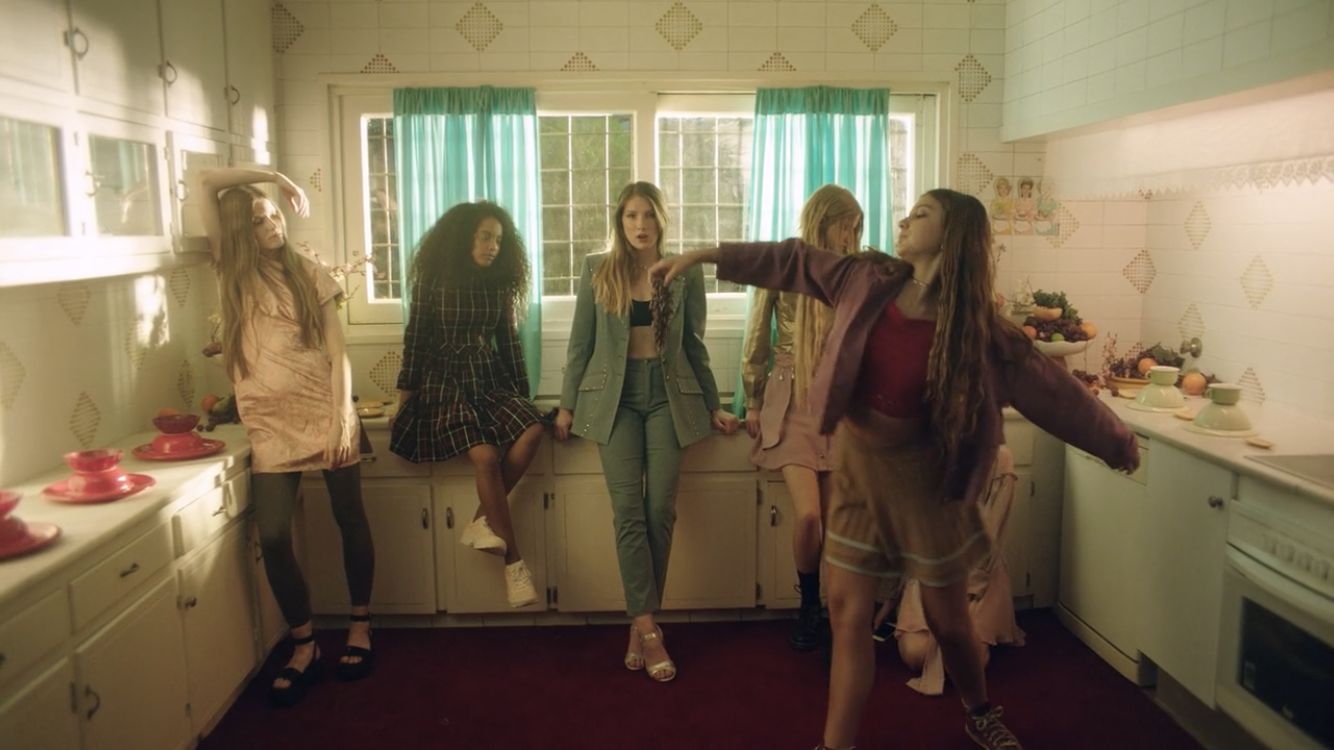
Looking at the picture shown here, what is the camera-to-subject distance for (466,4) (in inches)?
143

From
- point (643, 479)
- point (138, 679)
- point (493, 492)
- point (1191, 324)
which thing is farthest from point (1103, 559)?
point (138, 679)

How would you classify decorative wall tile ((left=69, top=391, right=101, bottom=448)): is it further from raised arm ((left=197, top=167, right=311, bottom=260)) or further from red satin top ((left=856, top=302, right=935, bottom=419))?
red satin top ((left=856, top=302, right=935, bottom=419))

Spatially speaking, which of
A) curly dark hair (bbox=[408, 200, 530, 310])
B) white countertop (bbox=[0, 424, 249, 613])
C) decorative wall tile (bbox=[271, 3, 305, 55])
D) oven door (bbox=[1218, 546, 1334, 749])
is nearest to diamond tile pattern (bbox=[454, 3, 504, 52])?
decorative wall tile (bbox=[271, 3, 305, 55])

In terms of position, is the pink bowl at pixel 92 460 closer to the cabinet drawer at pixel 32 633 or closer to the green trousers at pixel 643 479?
the cabinet drawer at pixel 32 633

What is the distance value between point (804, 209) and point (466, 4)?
59.9 inches

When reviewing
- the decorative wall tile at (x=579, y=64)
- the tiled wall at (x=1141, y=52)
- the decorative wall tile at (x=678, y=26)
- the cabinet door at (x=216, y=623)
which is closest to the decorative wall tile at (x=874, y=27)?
the tiled wall at (x=1141, y=52)

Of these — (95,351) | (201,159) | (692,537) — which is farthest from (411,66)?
(692,537)

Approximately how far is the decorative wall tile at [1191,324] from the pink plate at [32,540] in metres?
3.56

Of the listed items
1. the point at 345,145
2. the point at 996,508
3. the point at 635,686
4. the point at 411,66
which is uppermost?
the point at 411,66

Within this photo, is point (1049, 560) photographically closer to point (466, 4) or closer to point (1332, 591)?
point (1332, 591)

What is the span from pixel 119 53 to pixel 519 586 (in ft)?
6.35

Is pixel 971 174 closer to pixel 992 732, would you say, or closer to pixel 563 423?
pixel 563 423

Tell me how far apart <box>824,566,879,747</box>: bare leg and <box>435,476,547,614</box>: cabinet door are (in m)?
1.35

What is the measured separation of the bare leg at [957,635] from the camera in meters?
2.38
